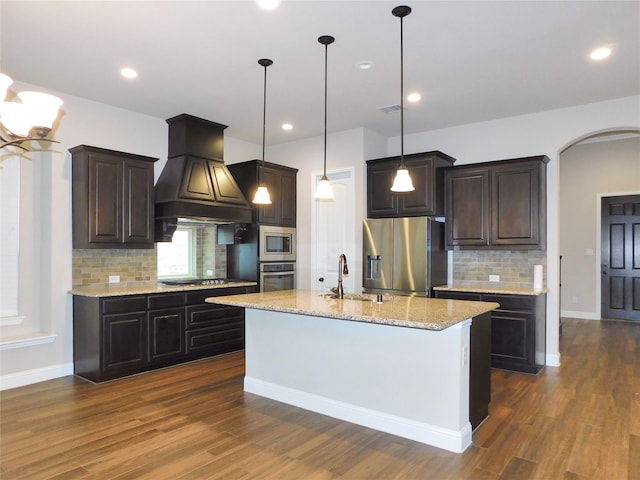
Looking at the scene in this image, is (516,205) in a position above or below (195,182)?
below

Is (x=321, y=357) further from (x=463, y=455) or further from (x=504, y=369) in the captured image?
(x=504, y=369)

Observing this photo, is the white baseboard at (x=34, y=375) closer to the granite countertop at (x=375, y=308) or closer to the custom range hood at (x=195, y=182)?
the custom range hood at (x=195, y=182)

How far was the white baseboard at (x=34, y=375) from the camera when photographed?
4.04 m

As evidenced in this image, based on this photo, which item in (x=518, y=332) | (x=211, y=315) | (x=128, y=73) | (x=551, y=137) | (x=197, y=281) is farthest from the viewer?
(x=197, y=281)

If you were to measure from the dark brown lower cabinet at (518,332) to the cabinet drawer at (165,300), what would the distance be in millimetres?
3312

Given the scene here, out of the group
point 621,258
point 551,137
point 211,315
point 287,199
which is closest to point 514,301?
point 551,137

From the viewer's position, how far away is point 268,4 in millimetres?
2836

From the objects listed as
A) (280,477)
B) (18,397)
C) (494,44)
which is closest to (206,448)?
(280,477)

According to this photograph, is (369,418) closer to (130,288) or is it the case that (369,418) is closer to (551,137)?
(130,288)

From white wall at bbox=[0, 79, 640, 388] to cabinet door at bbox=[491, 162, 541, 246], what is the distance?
12.0 inches

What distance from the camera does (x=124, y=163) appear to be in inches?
183

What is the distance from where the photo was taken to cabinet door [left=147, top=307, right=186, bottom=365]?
4.57 m

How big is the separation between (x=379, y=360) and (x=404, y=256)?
87.0 inches

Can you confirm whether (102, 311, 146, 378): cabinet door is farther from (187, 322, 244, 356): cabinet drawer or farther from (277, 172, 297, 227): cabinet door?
(277, 172, 297, 227): cabinet door
